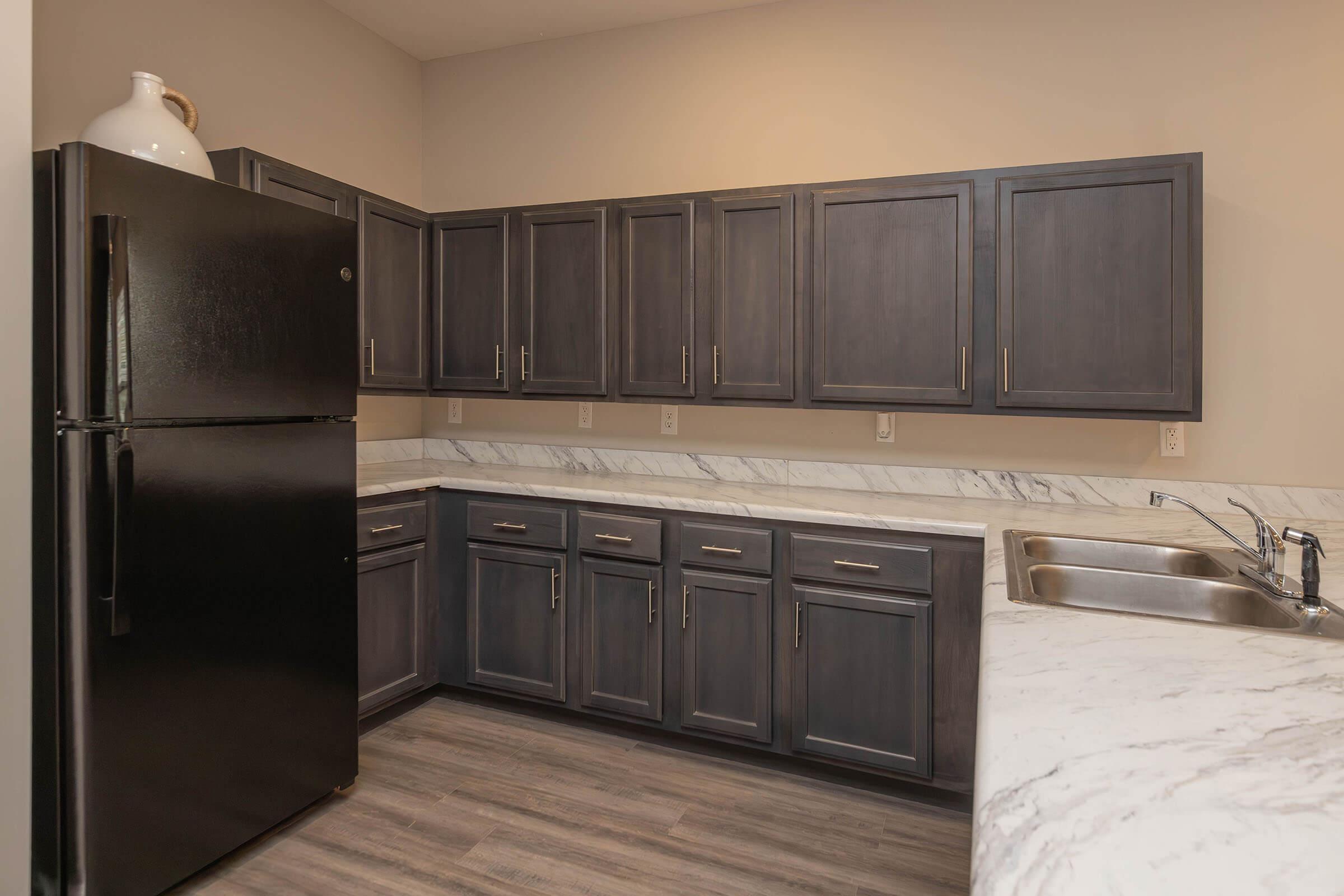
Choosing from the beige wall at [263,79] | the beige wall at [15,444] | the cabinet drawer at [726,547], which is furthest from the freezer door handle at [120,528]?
the cabinet drawer at [726,547]

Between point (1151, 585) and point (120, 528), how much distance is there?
7.28 ft

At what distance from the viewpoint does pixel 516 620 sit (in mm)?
2943

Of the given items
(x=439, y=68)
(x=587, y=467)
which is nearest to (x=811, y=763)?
(x=587, y=467)

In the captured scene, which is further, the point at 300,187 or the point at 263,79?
the point at 263,79

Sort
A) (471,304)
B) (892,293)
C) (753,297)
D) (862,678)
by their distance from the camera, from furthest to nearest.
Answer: (471,304)
(753,297)
(892,293)
(862,678)

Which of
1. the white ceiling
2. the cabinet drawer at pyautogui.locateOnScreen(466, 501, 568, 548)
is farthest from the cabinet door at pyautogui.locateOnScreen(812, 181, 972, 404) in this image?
the white ceiling

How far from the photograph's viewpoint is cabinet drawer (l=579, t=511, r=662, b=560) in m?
2.70

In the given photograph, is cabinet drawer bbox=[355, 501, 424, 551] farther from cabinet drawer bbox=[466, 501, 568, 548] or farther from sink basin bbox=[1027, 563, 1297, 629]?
sink basin bbox=[1027, 563, 1297, 629]

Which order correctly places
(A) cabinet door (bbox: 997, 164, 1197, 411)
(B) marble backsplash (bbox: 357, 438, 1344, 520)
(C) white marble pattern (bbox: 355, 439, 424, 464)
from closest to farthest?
(A) cabinet door (bbox: 997, 164, 1197, 411), (B) marble backsplash (bbox: 357, 438, 1344, 520), (C) white marble pattern (bbox: 355, 439, 424, 464)

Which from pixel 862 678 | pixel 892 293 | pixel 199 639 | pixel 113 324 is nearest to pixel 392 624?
pixel 199 639

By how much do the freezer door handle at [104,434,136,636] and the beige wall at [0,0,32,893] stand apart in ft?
0.66

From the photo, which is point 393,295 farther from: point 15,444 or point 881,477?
point 881,477

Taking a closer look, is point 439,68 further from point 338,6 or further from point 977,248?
point 977,248

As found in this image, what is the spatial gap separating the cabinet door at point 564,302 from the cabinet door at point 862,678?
1.20m
